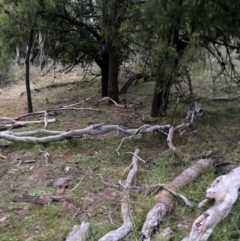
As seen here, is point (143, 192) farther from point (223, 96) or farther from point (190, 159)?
point (223, 96)

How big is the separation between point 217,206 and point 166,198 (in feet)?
1.96

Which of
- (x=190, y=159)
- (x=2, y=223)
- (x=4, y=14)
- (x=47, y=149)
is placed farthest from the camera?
(x=4, y=14)

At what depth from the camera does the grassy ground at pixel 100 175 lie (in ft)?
10.4

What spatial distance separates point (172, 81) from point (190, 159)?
1585mm

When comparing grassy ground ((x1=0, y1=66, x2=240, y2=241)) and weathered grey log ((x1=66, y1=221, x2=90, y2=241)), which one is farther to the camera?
grassy ground ((x1=0, y1=66, x2=240, y2=241))

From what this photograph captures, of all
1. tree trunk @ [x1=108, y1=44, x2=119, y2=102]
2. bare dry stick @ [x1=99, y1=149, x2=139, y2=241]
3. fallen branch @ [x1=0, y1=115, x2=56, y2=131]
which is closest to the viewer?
bare dry stick @ [x1=99, y1=149, x2=139, y2=241]

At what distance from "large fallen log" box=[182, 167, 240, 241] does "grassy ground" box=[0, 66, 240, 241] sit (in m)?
0.11

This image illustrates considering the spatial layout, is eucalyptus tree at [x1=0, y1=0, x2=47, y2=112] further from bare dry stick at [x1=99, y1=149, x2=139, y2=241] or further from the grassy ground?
bare dry stick at [x1=99, y1=149, x2=139, y2=241]

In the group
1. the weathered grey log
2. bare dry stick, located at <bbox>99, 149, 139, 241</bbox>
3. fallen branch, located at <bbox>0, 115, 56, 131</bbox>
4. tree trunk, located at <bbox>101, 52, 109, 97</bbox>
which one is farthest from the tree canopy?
the weathered grey log

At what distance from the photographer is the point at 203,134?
17.5 feet

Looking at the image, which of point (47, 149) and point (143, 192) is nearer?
point (143, 192)

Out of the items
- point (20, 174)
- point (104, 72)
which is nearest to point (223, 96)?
point (104, 72)

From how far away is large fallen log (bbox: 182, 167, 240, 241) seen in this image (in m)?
2.69

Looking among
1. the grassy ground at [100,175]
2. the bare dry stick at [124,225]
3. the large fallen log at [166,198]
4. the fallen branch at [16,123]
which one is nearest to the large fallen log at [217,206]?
the grassy ground at [100,175]
